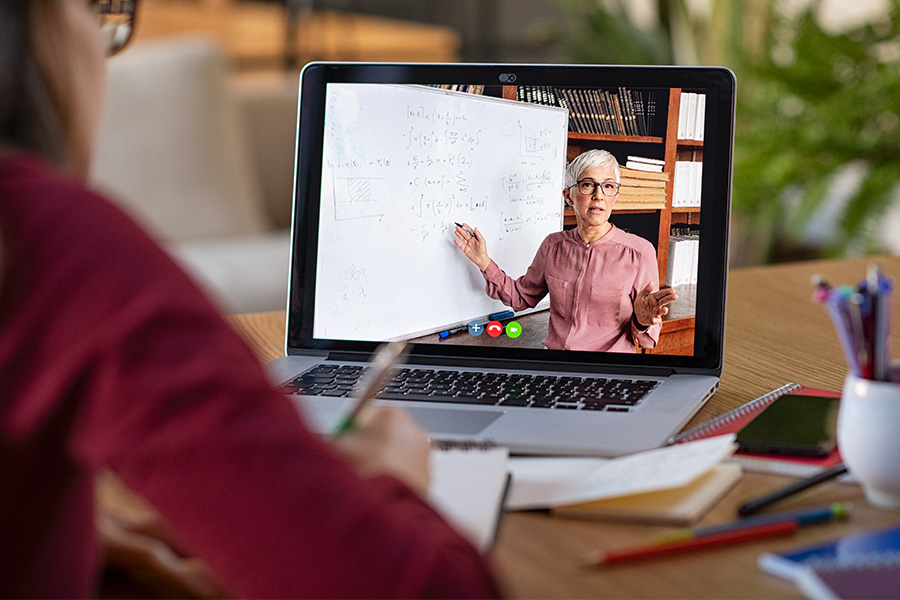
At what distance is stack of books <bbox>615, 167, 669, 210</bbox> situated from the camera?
867 millimetres

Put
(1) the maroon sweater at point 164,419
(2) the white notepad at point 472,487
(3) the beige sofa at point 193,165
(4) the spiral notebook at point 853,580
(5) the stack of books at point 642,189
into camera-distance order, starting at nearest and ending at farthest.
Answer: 1. (1) the maroon sweater at point 164,419
2. (4) the spiral notebook at point 853,580
3. (2) the white notepad at point 472,487
4. (5) the stack of books at point 642,189
5. (3) the beige sofa at point 193,165

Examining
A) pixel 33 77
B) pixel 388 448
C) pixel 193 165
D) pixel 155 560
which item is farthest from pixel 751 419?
pixel 193 165

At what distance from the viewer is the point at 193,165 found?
261cm

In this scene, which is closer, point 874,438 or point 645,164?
point 874,438

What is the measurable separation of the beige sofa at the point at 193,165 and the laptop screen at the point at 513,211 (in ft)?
4.79

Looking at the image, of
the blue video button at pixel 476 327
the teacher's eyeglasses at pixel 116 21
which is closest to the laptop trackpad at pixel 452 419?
the blue video button at pixel 476 327

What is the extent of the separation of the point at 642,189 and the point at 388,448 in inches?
17.5

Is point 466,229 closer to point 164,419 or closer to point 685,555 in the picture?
point 685,555

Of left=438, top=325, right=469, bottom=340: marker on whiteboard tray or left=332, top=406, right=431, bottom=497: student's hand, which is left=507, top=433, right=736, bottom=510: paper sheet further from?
left=438, top=325, right=469, bottom=340: marker on whiteboard tray

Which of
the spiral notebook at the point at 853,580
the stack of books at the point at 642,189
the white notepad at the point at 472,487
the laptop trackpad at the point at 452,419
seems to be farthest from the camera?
the stack of books at the point at 642,189

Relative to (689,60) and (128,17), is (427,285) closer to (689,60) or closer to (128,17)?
(128,17)

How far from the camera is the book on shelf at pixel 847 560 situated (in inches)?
19.2

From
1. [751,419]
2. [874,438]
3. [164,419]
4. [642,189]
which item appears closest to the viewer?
[164,419]

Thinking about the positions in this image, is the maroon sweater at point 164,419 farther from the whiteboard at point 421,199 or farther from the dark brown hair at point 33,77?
the whiteboard at point 421,199
